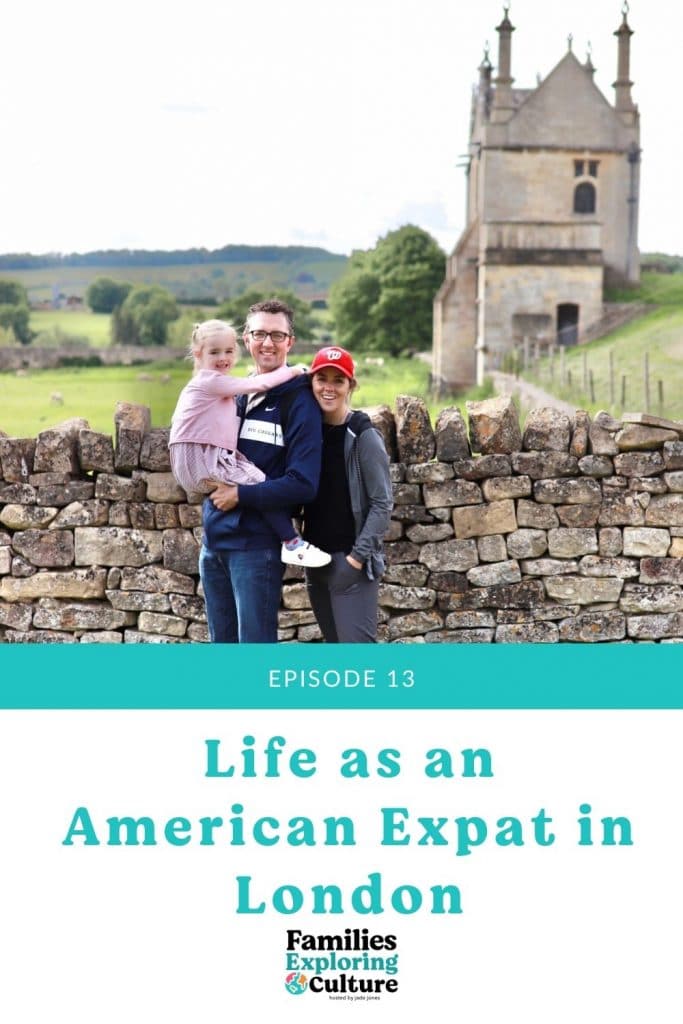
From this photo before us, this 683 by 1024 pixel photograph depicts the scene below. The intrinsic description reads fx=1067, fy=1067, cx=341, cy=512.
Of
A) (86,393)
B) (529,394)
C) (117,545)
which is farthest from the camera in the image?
(529,394)

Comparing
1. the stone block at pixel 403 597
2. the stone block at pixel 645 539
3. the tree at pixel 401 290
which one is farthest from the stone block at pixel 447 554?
the tree at pixel 401 290

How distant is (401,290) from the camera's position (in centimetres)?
4728

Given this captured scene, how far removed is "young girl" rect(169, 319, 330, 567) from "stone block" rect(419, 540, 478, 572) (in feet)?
5.31

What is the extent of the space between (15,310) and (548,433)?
5921 mm

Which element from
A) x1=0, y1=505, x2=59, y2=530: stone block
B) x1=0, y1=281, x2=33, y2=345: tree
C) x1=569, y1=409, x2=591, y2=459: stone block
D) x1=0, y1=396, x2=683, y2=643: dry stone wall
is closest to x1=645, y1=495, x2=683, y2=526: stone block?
x1=0, y1=396, x2=683, y2=643: dry stone wall

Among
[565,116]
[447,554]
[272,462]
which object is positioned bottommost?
A: [447,554]

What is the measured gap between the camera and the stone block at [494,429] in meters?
5.23

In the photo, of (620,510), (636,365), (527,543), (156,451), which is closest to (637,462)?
(620,510)

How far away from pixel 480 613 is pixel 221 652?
2.27 metres

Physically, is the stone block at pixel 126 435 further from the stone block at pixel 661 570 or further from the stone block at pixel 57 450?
the stone block at pixel 661 570

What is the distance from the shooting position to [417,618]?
17.4 feet

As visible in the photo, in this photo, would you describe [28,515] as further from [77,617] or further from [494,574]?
[494,574]

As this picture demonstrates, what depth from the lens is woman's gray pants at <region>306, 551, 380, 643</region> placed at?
379cm
